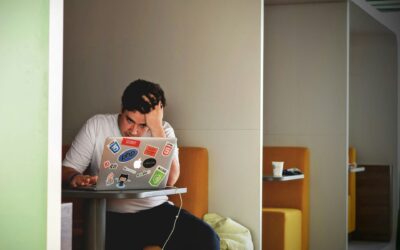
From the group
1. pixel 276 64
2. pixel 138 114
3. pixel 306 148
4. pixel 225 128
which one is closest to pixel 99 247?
pixel 138 114

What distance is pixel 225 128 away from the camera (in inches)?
210

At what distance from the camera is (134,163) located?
3.86 metres

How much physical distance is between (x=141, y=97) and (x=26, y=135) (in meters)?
2.04

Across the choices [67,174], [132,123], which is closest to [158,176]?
[67,174]

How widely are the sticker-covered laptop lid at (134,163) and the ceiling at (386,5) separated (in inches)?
219

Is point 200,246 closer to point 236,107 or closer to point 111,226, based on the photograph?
point 111,226

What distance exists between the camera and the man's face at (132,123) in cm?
462

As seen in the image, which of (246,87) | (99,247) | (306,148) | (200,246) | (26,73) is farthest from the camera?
(306,148)

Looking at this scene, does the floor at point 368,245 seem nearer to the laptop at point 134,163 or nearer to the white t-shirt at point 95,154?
the white t-shirt at point 95,154

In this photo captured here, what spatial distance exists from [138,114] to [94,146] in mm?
330

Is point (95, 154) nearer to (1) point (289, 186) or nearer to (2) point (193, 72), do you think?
(2) point (193, 72)

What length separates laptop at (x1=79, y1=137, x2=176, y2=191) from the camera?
3.81 m

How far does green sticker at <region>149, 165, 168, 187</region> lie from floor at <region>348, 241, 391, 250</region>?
4.59 meters

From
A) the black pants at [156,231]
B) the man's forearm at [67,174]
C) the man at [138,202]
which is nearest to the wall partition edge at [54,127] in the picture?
the man's forearm at [67,174]
